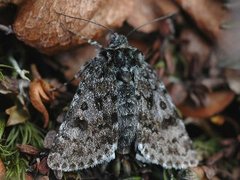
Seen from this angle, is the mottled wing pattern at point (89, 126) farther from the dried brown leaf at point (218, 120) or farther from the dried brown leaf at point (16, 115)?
the dried brown leaf at point (218, 120)

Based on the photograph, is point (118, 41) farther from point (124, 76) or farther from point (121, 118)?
point (121, 118)

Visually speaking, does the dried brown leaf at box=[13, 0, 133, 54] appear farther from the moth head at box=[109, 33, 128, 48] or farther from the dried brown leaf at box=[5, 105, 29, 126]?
the dried brown leaf at box=[5, 105, 29, 126]

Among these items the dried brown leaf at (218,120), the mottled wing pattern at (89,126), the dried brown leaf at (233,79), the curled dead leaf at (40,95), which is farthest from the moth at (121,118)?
the dried brown leaf at (233,79)

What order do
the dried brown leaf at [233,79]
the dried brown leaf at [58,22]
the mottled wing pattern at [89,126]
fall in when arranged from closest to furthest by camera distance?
the dried brown leaf at [58,22], the mottled wing pattern at [89,126], the dried brown leaf at [233,79]

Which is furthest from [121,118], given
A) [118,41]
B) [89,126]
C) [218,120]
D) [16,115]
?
[218,120]

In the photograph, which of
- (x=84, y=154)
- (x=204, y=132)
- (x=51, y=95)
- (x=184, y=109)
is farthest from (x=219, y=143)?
(x=51, y=95)
